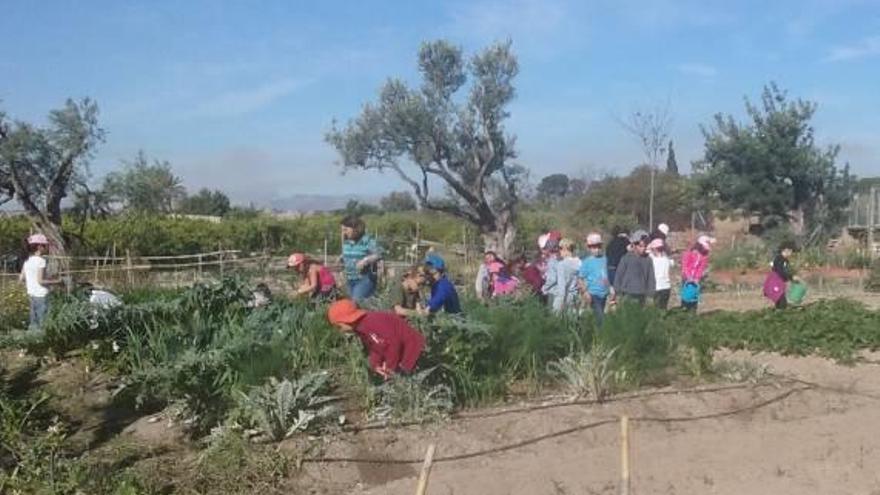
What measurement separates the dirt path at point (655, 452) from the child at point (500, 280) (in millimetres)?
4321

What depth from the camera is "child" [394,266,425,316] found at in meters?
8.56

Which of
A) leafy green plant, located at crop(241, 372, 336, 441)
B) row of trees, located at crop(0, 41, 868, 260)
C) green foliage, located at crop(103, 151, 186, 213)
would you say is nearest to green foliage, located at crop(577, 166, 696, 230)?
row of trees, located at crop(0, 41, 868, 260)

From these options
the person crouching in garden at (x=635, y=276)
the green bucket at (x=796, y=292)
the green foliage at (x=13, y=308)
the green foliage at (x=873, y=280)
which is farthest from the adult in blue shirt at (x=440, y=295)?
the green foliage at (x=873, y=280)

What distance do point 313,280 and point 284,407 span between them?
333 centimetres

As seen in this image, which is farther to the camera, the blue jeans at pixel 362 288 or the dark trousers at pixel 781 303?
the dark trousers at pixel 781 303

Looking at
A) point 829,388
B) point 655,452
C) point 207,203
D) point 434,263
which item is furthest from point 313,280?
point 207,203

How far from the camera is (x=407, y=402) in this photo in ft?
23.4

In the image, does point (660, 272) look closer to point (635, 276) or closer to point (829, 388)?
point (635, 276)

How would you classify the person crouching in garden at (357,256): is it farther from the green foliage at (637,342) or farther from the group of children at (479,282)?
the green foliage at (637,342)

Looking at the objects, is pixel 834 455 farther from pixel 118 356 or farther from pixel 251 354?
pixel 118 356

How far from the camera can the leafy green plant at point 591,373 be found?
7914 millimetres

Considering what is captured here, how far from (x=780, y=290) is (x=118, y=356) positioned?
865 cm

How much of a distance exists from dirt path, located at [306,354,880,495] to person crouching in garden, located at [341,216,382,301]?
3.07 meters

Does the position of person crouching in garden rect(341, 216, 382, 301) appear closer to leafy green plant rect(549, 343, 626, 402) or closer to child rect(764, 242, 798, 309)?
leafy green plant rect(549, 343, 626, 402)
